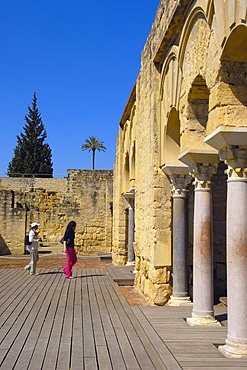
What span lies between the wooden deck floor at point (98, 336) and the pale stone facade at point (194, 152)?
1.40 feet

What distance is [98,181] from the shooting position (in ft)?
68.9

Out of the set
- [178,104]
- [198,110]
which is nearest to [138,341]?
[198,110]

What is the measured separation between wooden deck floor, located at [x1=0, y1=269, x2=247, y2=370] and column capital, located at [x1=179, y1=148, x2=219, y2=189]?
1942 mm

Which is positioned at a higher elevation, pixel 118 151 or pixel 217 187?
pixel 118 151

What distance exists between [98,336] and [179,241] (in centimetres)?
249

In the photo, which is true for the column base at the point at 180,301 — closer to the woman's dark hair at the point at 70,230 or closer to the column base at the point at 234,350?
the column base at the point at 234,350

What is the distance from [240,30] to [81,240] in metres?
16.8

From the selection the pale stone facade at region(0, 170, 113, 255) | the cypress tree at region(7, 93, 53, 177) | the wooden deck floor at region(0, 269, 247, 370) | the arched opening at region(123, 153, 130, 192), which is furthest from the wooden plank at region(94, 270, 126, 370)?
the cypress tree at region(7, 93, 53, 177)

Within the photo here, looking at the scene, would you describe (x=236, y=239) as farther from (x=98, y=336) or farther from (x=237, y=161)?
(x=98, y=336)

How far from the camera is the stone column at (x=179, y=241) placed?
24.4ft

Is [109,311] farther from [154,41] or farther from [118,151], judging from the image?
[118,151]

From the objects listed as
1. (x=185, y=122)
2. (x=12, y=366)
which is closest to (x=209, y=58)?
(x=185, y=122)

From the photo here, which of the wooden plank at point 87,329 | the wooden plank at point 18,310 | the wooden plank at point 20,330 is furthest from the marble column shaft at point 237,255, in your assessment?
the wooden plank at point 18,310

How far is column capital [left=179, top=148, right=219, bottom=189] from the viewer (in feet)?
19.5
